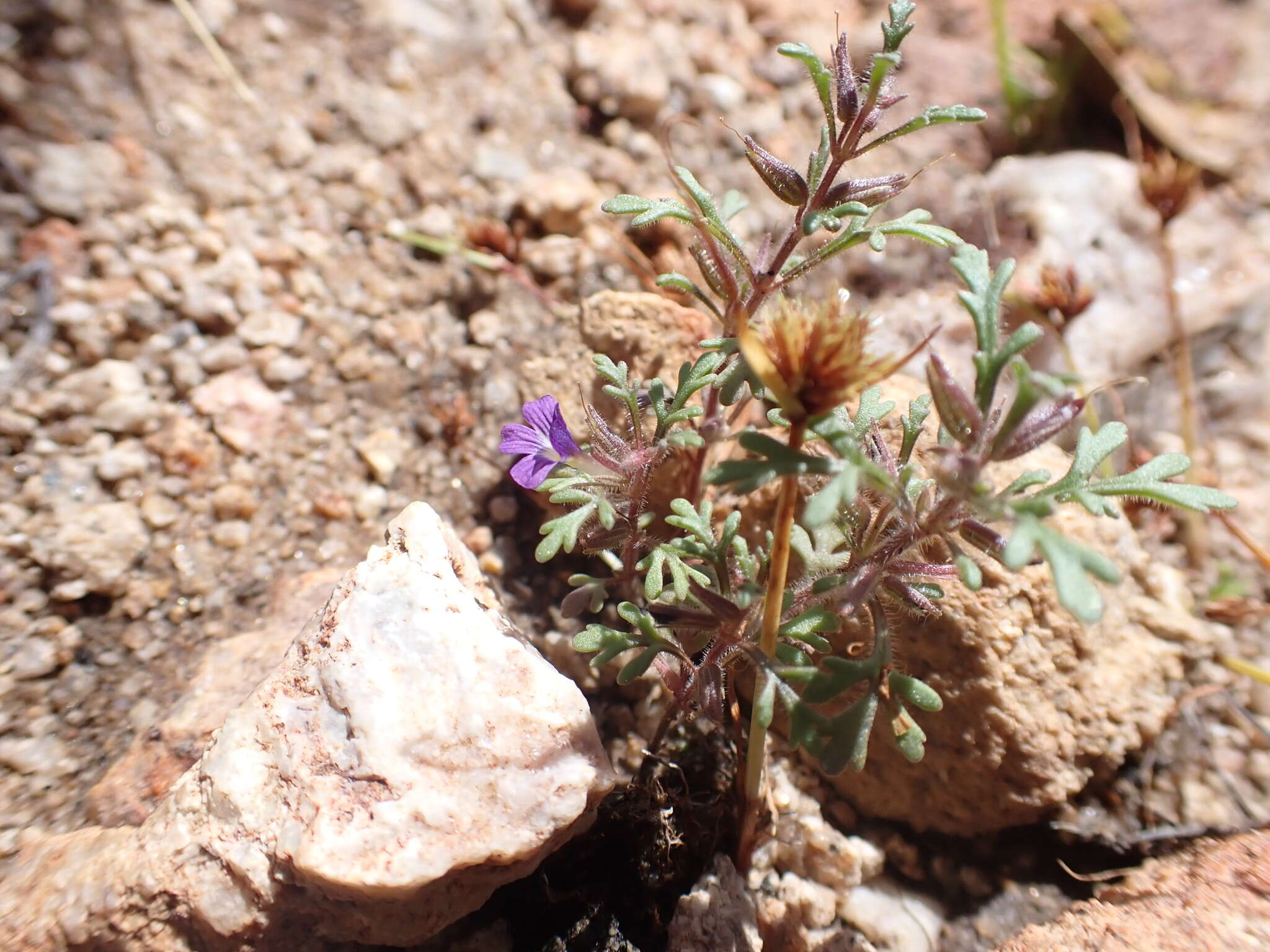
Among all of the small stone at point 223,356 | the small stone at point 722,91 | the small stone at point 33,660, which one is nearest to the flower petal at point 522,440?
the small stone at point 223,356

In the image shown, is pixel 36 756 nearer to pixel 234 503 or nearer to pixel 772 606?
pixel 234 503

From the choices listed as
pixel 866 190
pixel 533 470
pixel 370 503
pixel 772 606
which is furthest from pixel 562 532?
pixel 370 503

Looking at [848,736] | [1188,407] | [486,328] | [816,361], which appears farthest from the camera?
[1188,407]

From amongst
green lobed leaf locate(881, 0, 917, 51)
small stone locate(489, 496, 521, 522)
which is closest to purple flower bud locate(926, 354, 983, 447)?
green lobed leaf locate(881, 0, 917, 51)

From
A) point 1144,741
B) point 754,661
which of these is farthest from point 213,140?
point 1144,741

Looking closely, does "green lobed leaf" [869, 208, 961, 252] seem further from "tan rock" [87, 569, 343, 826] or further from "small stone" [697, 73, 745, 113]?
"small stone" [697, 73, 745, 113]
